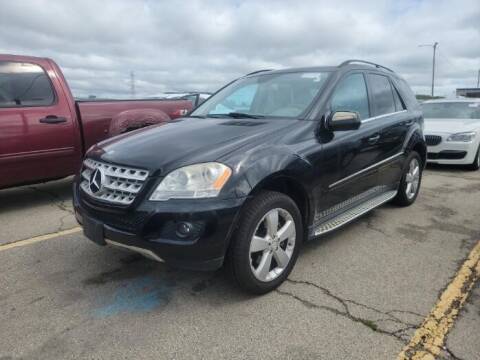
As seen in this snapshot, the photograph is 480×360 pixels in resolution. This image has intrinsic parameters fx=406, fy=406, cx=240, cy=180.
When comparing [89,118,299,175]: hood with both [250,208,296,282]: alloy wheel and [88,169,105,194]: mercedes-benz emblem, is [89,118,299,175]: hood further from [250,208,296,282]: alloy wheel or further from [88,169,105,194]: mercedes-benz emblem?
[250,208,296,282]: alloy wheel

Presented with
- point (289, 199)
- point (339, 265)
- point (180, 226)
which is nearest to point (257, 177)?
point (289, 199)

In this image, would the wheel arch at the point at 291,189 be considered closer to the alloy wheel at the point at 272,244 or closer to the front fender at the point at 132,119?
the alloy wheel at the point at 272,244

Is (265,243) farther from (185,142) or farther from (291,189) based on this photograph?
(185,142)

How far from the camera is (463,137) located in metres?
8.14

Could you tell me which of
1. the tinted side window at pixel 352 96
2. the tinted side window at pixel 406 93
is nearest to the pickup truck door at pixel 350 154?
the tinted side window at pixel 352 96

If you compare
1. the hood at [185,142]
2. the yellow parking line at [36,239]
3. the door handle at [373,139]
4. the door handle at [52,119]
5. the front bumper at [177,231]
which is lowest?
the yellow parking line at [36,239]

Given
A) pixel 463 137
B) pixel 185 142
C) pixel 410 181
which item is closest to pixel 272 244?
pixel 185 142

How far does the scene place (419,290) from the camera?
9.91 feet

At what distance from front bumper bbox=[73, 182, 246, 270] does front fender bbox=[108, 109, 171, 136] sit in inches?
124

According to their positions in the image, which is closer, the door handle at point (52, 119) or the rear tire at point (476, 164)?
the door handle at point (52, 119)

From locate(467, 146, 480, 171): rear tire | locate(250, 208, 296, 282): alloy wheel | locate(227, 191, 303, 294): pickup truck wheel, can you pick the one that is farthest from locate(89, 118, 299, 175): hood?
locate(467, 146, 480, 171): rear tire

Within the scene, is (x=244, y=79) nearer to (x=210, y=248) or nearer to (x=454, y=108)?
(x=210, y=248)

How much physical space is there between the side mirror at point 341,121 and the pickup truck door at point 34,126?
3.44 meters

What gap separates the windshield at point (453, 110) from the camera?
9188mm
